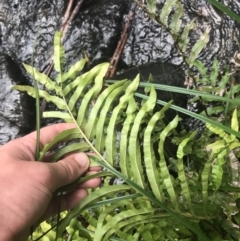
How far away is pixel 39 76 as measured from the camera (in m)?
1.32

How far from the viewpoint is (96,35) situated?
7.93ft

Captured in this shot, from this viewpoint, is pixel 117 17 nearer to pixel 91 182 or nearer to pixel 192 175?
pixel 192 175

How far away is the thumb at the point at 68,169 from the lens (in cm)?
123

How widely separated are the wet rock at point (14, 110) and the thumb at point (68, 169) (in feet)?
3.86

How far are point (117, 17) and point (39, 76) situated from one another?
1.19 m

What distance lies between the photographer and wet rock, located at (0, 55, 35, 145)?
7.96ft

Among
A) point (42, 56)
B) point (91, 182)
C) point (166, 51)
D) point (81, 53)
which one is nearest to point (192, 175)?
point (91, 182)

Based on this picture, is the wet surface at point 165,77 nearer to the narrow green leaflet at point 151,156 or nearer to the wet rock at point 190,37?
the wet rock at point 190,37

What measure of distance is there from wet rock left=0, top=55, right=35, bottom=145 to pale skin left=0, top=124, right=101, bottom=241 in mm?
1104

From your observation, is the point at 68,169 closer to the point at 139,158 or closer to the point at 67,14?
the point at 139,158

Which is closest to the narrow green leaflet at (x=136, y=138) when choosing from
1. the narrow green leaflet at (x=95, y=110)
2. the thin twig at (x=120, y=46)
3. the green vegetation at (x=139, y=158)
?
the green vegetation at (x=139, y=158)

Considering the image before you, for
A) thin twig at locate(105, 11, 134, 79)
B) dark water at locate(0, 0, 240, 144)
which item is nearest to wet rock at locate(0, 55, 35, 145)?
dark water at locate(0, 0, 240, 144)

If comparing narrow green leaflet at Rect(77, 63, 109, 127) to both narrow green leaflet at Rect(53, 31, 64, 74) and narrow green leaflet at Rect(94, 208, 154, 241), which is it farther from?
narrow green leaflet at Rect(94, 208, 154, 241)

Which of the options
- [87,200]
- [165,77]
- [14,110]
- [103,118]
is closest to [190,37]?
[165,77]
